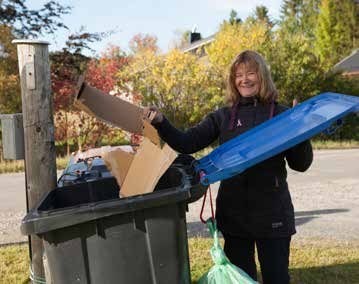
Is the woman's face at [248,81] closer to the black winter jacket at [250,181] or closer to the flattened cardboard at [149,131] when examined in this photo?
the black winter jacket at [250,181]

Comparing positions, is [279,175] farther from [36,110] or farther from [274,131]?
[36,110]

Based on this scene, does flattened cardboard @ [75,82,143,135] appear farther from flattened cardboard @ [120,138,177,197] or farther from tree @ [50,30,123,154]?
tree @ [50,30,123,154]

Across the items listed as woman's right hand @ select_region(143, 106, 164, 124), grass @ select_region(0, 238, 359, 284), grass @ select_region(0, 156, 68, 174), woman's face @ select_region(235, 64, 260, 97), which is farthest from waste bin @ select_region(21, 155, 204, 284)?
grass @ select_region(0, 156, 68, 174)

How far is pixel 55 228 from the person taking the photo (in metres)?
2.05

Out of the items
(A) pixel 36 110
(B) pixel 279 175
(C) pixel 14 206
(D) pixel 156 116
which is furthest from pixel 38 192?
(C) pixel 14 206

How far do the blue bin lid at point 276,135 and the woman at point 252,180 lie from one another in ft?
0.33

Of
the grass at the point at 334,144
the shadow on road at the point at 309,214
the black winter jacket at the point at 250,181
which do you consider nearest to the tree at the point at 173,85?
the grass at the point at 334,144

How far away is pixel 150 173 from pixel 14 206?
6317 millimetres

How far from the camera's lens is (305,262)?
4605 mm

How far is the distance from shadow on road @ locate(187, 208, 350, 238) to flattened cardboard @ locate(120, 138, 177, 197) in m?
3.31

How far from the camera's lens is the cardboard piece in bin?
8.12ft

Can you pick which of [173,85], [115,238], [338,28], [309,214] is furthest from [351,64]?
[115,238]

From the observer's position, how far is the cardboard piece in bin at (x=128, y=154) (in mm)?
2475

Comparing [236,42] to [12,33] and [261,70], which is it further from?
[261,70]
